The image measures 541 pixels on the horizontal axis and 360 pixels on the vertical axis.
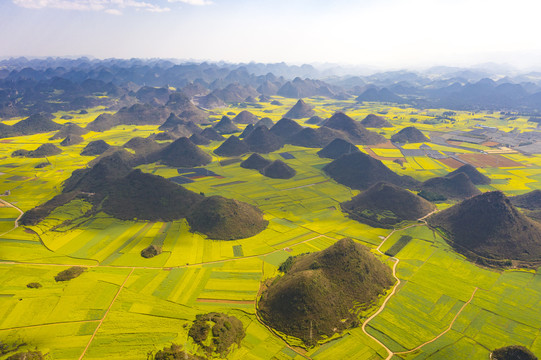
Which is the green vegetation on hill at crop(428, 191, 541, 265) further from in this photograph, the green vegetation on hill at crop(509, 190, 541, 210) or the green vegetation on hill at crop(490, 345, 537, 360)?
the green vegetation on hill at crop(490, 345, 537, 360)

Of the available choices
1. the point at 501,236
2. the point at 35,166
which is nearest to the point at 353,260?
the point at 501,236

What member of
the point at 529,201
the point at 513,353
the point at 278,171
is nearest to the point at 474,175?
the point at 529,201

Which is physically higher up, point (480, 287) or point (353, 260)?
point (353, 260)

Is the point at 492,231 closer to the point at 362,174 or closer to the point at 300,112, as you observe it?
the point at 362,174

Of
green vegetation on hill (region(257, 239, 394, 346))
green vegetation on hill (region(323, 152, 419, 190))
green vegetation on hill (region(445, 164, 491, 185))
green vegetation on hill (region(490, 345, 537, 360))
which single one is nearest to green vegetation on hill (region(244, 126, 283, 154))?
green vegetation on hill (region(323, 152, 419, 190))

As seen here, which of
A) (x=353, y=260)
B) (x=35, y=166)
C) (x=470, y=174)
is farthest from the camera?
(x=35, y=166)

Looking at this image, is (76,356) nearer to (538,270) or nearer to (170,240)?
(170,240)
